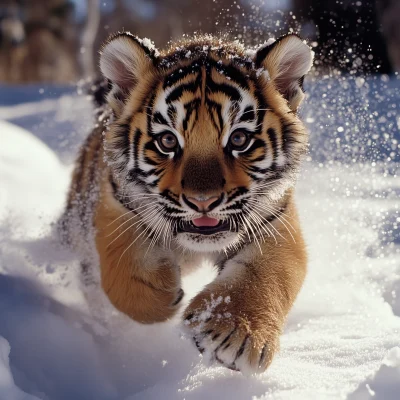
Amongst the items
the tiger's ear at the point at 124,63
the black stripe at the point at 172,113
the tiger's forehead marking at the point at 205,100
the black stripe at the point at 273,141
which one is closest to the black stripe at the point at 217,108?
the tiger's forehead marking at the point at 205,100

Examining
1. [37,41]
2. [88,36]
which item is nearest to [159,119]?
[88,36]

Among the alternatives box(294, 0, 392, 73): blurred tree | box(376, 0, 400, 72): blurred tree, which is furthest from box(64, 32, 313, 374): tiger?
box(376, 0, 400, 72): blurred tree

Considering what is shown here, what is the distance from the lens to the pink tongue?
191 centimetres

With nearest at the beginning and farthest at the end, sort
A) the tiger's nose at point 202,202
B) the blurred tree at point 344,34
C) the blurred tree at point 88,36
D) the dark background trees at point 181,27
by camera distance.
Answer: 1. the tiger's nose at point 202,202
2. the dark background trees at point 181,27
3. the blurred tree at point 344,34
4. the blurred tree at point 88,36

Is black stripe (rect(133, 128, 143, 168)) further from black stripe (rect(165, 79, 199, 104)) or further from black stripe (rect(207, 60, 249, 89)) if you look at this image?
black stripe (rect(207, 60, 249, 89))

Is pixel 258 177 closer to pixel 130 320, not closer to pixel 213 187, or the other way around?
pixel 213 187

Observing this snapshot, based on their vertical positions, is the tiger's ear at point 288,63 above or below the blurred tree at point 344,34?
below

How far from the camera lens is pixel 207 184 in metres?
1.80

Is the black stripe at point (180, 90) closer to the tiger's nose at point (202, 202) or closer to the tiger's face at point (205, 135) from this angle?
the tiger's face at point (205, 135)

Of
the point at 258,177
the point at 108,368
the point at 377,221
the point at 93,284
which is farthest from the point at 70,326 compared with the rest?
the point at 377,221

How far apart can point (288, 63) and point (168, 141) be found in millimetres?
537

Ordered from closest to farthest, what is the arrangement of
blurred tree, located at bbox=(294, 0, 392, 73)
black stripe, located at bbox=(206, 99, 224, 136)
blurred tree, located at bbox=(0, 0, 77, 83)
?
black stripe, located at bbox=(206, 99, 224, 136)
blurred tree, located at bbox=(294, 0, 392, 73)
blurred tree, located at bbox=(0, 0, 77, 83)

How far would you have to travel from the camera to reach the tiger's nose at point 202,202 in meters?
1.79

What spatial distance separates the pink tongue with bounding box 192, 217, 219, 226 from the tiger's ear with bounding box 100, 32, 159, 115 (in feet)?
1.84
